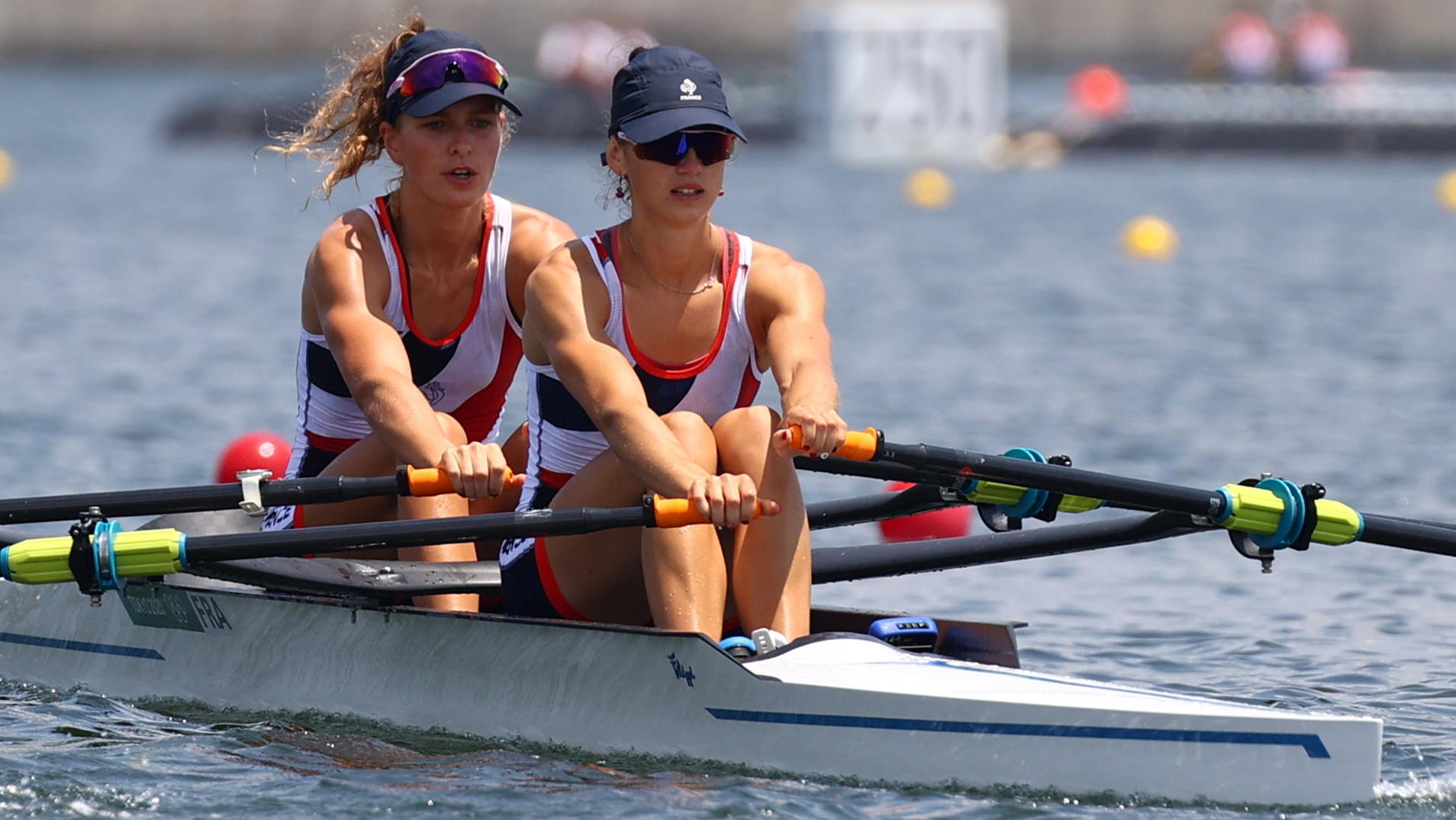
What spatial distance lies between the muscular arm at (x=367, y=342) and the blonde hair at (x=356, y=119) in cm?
17

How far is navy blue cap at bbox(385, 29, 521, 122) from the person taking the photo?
15.9ft

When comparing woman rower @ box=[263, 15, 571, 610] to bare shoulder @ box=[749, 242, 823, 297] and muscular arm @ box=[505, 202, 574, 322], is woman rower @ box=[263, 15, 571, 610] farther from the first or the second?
bare shoulder @ box=[749, 242, 823, 297]

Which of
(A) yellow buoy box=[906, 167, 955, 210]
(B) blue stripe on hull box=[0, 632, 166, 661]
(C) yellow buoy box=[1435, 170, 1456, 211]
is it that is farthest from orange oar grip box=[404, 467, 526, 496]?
(C) yellow buoy box=[1435, 170, 1456, 211]

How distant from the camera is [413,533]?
4.56 m

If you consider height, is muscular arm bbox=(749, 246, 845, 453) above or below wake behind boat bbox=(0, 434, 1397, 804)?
above

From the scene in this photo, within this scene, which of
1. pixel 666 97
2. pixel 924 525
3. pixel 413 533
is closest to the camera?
pixel 666 97

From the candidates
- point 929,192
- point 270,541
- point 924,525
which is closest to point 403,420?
point 270,541

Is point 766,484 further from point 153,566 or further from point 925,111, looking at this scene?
point 925,111

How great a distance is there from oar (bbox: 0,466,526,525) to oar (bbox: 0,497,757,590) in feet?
0.29

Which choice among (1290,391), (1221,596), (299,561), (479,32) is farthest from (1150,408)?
(479,32)

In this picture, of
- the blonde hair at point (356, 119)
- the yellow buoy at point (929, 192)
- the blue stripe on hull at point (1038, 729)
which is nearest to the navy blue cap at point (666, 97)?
the blonde hair at point (356, 119)

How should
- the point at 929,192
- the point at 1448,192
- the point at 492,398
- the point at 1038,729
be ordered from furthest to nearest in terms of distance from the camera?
1. the point at 929,192
2. the point at 1448,192
3. the point at 492,398
4. the point at 1038,729

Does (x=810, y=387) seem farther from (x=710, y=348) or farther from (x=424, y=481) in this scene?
(x=424, y=481)

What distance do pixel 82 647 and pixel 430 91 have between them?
1789 millimetres
